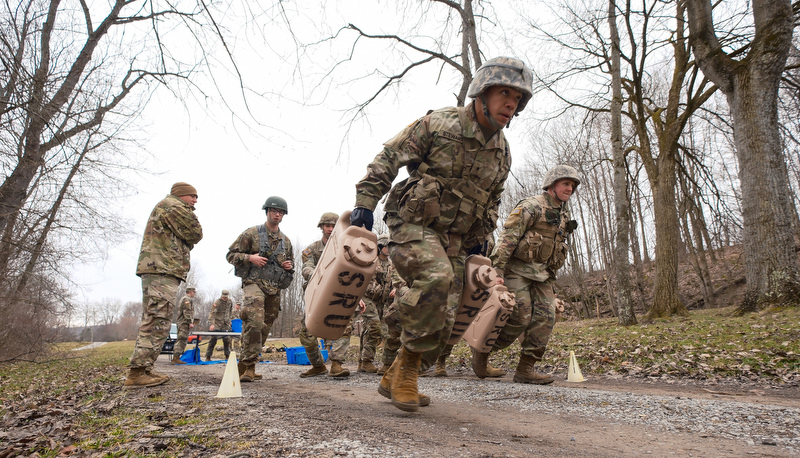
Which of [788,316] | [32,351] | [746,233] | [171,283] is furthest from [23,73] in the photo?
[32,351]

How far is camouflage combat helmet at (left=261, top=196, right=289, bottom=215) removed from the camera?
636 cm

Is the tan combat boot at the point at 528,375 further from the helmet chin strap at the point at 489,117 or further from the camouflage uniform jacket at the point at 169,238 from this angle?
the camouflage uniform jacket at the point at 169,238

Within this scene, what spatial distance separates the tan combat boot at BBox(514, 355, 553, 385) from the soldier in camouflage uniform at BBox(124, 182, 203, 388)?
4259 mm

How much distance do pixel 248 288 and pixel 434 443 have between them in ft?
14.7

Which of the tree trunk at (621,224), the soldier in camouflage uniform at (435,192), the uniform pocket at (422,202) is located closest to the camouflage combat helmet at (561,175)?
the soldier in camouflage uniform at (435,192)

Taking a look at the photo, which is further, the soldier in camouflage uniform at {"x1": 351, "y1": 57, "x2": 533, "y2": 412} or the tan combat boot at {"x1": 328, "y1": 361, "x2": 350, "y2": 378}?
the tan combat boot at {"x1": 328, "y1": 361, "x2": 350, "y2": 378}

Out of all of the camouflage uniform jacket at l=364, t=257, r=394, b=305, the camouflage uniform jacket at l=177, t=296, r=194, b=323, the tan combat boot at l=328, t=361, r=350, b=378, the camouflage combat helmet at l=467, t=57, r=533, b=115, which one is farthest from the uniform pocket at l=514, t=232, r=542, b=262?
the camouflage uniform jacket at l=177, t=296, r=194, b=323

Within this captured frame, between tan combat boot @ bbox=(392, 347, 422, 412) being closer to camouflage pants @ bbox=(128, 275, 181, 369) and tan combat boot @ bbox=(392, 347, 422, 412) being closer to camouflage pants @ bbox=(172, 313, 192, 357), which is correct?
camouflage pants @ bbox=(128, 275, 181, 369)

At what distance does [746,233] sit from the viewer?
8.34 meters

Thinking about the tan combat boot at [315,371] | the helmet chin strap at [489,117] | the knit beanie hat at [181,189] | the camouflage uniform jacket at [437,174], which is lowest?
the tan combat boot at [315,371]

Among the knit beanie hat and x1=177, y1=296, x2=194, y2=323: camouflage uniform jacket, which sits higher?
the knit beanie hat

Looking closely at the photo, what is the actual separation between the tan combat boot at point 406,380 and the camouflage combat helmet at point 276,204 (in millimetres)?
3722

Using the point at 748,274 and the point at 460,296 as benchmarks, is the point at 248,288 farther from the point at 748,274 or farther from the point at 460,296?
the point at 748,274

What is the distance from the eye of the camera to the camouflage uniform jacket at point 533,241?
511cm
